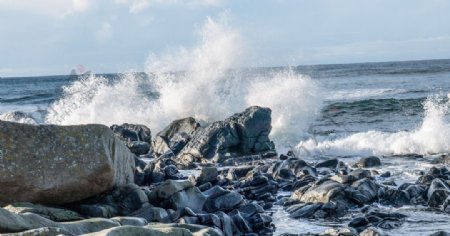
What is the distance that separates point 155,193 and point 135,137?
473 inches

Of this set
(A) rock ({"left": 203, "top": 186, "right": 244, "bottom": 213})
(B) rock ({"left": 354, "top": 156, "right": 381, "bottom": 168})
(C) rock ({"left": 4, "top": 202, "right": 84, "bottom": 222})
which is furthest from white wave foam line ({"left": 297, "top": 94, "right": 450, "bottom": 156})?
(C) rock ({"left": 4, "top": 202, "right": 84, "bottom": 222})

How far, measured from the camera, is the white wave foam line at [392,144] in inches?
767

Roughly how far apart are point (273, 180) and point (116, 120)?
48.4 feet

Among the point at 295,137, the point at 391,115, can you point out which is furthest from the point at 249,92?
the point at 391,115

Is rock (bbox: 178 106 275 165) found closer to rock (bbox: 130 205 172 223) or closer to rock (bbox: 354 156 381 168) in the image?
rock (bbox: 354 156 381 168)

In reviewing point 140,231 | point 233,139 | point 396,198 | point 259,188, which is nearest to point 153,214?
point 140,231

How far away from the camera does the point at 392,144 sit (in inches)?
785

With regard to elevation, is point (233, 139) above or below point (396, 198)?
above

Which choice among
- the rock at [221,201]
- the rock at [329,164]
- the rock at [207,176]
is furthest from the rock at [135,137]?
the rock at [221,201]

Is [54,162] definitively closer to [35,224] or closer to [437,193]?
[35,224]

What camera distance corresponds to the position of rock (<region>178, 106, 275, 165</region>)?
18.7 metres

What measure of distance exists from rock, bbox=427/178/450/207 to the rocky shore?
0.06ft

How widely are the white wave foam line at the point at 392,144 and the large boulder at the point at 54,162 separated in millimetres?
11873

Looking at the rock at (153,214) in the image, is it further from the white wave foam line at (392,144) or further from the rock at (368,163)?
the white wave foam line at (392,144)
